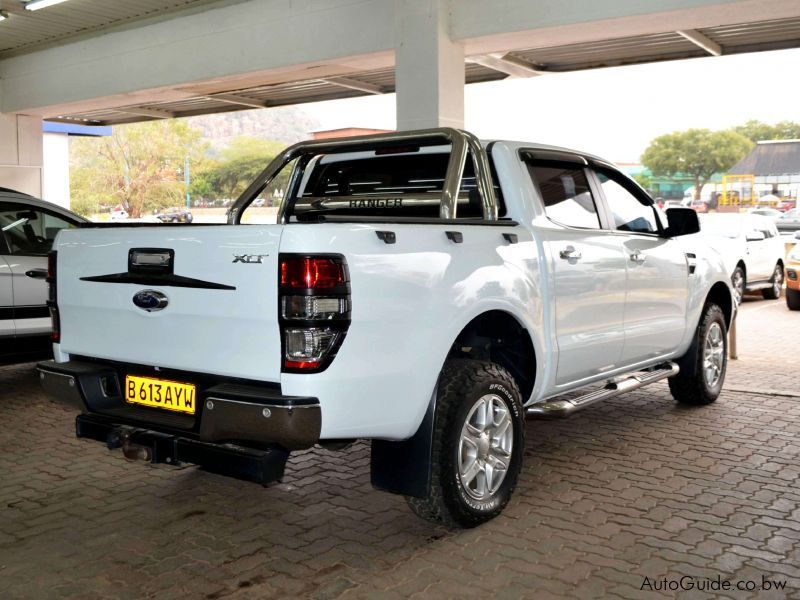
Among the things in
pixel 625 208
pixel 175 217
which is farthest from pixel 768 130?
pixel 625 208

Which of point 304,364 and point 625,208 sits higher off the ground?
point 625,208

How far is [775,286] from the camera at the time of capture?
1581 cm

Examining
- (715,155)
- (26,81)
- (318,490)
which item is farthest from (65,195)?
(715,155)

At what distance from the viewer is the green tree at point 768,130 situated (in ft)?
355

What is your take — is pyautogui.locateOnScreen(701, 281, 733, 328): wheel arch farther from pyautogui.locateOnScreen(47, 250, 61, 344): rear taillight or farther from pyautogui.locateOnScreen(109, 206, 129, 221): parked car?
pyautogui.locateOnScreen(109, 206, 129, 221): parked car

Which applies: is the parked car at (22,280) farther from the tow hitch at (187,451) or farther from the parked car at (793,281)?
the parked car at (793,281)

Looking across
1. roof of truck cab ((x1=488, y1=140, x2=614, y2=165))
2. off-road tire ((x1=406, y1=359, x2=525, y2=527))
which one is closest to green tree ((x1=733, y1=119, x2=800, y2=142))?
roof of truck cab ((x1=488, y1=140, x2=614, y2=165))

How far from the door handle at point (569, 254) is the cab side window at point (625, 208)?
0.76 meters

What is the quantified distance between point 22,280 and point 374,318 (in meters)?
4.74

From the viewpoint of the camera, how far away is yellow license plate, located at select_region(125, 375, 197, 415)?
365cm

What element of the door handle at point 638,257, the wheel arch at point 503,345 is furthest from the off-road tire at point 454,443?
the door handle at point 638,257

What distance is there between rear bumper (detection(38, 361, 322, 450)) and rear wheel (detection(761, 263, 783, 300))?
1439 centimetres

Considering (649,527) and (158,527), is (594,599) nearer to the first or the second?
(649,527)

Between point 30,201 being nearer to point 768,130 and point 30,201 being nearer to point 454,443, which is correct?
point 454,443
